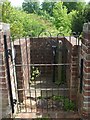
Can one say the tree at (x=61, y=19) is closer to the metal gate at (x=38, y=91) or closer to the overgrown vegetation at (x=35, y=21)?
the overgrown vegetation at (x=35, y=21)

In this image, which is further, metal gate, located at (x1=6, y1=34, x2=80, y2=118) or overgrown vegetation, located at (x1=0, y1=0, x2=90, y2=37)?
overgrown vegetation, located at (x1=0, y1=0, x2=90, y2=37)

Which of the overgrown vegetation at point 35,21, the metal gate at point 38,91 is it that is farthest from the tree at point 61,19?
Result: the metal gate at point 38,91

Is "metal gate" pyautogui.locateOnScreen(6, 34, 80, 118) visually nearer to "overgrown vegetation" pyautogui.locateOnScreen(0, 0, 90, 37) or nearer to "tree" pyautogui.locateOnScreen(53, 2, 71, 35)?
"overgrown vegetation" pyautogui.locateOnScreen(0, 0, 90, 37)

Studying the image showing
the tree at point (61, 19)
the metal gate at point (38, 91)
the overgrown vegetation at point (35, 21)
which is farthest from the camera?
the tree at point (61, 19)

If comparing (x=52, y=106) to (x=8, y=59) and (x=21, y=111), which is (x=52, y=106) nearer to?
(x=21, y=111)

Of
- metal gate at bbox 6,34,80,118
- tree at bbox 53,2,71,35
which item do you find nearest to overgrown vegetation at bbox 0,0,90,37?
tree at bbox 53,2,71,35

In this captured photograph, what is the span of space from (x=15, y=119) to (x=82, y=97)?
3.23 feet

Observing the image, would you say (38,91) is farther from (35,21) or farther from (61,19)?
(61,19)

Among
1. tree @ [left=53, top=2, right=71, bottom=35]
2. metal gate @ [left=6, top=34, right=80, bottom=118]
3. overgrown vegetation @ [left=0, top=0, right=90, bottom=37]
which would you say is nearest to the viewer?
metal gate @ [left=6, top=34, right=80, bottom=118]

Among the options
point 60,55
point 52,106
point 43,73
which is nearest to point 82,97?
point 52,106

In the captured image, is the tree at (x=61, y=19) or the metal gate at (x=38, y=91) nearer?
the metal gate at (x=38, y=91)

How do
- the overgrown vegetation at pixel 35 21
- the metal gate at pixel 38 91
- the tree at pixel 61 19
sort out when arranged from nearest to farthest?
the metal gate at pixel 38 91, the overgrown vegetation at pixel 35 21, the tree at pixel 61 19

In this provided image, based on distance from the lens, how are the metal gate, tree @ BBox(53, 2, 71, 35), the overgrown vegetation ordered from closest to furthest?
the metal gate → the overgrown vegetation → tree @ BBox(53, 2, 71, 35)

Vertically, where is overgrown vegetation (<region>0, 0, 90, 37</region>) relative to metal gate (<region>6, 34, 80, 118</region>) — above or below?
above
